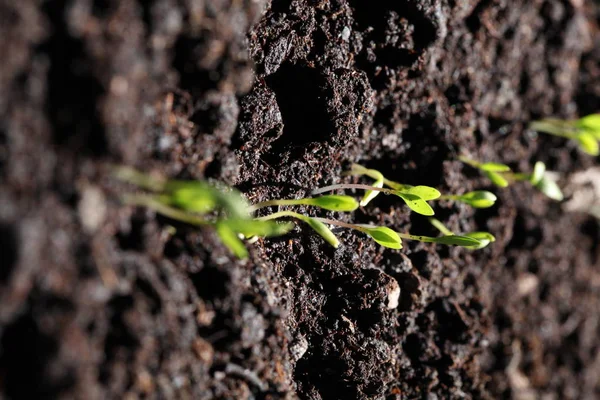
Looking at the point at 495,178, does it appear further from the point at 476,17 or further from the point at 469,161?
the point at 476,17

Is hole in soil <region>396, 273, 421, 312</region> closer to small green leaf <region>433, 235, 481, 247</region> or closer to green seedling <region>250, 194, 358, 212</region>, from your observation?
small green leaf <region>433, 235, 481, 247</region>

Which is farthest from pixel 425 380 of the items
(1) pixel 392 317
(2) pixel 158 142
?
(2) pixel 158 142

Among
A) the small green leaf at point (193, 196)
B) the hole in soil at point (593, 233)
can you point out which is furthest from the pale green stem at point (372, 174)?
the hole in soil at point (593, 233)

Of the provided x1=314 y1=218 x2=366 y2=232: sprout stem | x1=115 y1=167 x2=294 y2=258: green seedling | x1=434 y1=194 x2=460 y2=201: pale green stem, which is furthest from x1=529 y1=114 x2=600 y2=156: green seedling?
x1=115 y1=167 x2=294 y2=258: green seedling

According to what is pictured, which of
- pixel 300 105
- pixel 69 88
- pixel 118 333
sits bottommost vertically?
pixel 118 333

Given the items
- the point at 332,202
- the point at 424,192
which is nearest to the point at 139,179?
the point at 332,202

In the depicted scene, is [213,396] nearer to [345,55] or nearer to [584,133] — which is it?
[345,55]

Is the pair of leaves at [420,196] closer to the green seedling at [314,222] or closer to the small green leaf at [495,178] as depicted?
the green seedling at [314,222]
